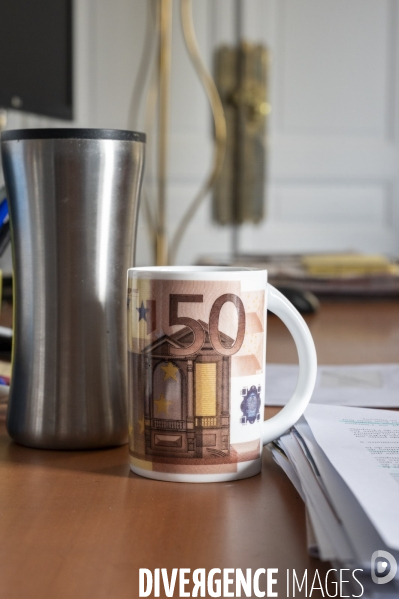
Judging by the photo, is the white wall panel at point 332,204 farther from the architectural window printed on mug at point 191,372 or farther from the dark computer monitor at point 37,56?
the architectural window printed on mug at point 191,372

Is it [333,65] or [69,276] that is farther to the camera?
[333,65]

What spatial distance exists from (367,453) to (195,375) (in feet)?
0.31

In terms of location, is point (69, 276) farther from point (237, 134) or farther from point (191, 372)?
point (237, 134)

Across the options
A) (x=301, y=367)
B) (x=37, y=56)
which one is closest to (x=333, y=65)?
(x=37, y=56)

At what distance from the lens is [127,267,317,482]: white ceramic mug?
0.37 metres

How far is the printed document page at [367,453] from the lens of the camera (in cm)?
28

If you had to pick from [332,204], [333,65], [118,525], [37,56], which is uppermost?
[333,65]

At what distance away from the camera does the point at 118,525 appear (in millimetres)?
318

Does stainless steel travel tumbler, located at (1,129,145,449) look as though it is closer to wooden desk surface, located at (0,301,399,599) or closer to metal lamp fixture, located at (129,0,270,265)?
wooden desk surface, located at (0,301,399,599)

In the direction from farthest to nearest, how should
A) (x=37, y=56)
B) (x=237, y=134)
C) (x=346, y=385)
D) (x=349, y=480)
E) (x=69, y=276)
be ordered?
(x=237, y=134), (x=37, y=56), (x=346, y=385), (x=69, y=276), (x=349, y=480)

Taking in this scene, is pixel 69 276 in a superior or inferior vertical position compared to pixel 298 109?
inferior

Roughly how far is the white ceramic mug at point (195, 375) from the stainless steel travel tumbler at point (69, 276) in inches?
1.7

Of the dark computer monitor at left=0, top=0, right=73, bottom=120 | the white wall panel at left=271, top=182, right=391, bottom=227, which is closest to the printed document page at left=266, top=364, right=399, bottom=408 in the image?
the dark computer monitor at left=0, top=0, right=73, bottom=120

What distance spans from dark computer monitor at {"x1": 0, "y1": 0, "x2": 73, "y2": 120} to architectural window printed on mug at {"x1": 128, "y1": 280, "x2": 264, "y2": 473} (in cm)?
50
